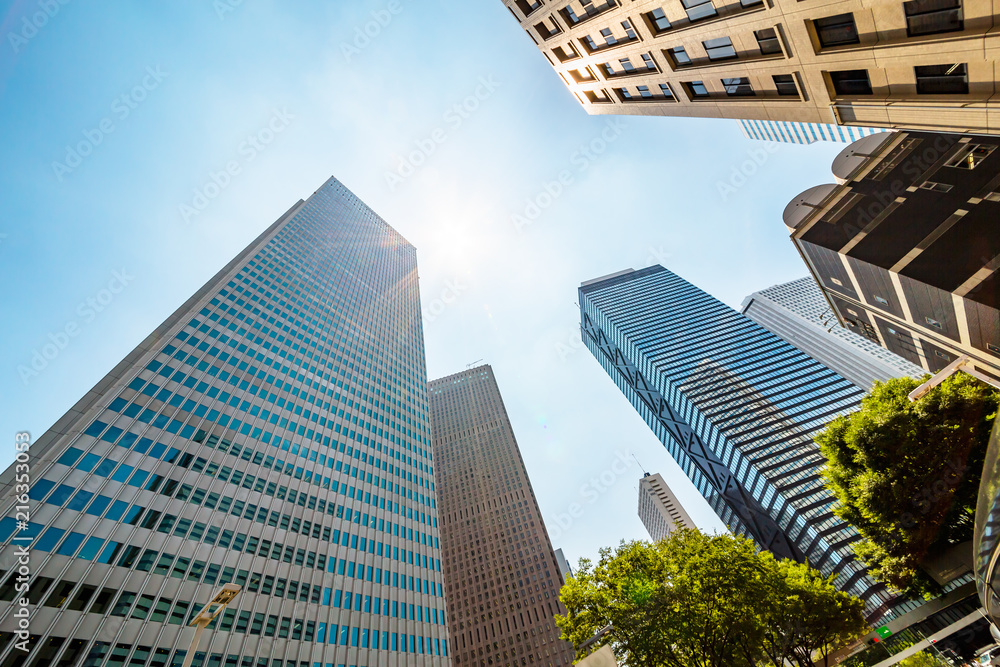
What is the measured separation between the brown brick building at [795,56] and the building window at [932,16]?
30 mm

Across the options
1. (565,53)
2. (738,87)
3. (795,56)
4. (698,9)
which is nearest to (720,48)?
(698,9)

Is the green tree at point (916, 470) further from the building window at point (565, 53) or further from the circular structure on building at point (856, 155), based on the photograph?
the building window at point (565, 53)

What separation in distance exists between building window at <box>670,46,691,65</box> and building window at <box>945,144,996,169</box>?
18190mm

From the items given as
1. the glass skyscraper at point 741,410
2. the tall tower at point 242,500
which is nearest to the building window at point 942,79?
the tall tower at point 242,500

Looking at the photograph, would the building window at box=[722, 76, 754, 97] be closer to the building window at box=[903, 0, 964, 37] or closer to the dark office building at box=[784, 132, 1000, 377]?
the building window at box=[903, 0, 964, 37]

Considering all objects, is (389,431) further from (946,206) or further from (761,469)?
(761,469)

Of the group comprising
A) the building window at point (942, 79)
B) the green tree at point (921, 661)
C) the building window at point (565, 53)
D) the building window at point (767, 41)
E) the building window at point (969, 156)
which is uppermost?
the building window at point (565, 53)

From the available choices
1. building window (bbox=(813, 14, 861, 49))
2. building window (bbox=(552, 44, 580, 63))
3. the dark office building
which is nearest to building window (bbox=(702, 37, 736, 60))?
building window (bbox=(813, 14, 861, 49))

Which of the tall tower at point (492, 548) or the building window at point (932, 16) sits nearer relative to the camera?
the building window at point (932, 16)

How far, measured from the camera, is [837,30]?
15664 mm

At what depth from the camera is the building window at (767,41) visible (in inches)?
708

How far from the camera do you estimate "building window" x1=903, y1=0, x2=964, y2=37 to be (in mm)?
12312

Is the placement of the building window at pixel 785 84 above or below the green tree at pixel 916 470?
above

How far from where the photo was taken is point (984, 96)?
42.4ft
